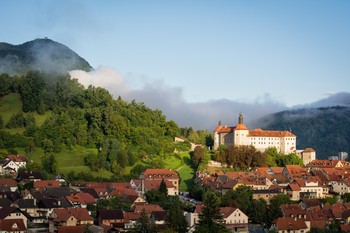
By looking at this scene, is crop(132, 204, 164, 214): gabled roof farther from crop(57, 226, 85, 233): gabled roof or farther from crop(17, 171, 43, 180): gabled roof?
crop(17, 171, 43, 180): gabled roof

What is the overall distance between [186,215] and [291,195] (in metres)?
16.6

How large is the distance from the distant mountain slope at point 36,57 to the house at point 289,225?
2454 inches

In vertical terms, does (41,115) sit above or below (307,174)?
above

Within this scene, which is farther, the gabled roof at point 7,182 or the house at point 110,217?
the gabled roof at point 7,182

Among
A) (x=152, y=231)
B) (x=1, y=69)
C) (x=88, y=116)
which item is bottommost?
(x=152, y=231)

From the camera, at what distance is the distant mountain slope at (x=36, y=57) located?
379 ft

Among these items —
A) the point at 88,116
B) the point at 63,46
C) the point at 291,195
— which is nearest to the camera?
the point at 291,195

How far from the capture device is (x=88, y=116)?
8275 cm

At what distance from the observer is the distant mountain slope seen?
115438 mm

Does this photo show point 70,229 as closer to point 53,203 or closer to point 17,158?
point 53,203

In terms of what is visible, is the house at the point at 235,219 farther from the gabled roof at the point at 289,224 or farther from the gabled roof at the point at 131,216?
the gabled roof at the point at 131,216

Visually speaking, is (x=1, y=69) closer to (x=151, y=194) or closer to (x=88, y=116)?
(x=88, y=116)

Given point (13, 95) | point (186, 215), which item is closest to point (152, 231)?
point (186, 215)

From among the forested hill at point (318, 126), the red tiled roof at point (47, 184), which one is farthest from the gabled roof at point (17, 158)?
the forested hill at point (318, 126)
